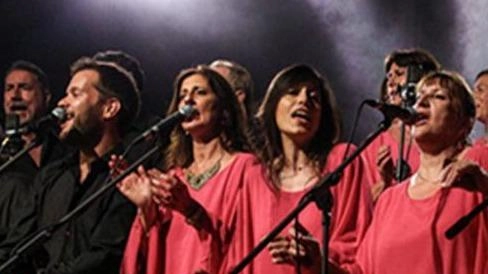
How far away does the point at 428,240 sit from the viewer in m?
3.58

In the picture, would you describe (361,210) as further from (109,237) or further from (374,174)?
(109,237)

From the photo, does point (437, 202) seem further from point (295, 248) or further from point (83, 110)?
point (83, 110)

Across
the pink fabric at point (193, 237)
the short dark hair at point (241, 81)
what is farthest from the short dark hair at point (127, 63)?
the pink fabric at point (193, 237)

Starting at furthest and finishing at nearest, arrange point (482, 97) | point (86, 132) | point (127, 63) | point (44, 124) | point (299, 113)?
1. point (127, 63)
2. point (482, 97)
3. point (86, 132)
4. point (299, 113)
5. point (44, 124)

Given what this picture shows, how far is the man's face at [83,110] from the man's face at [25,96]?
0.81 meters

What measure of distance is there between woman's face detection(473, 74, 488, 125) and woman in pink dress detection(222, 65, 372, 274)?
119 cm

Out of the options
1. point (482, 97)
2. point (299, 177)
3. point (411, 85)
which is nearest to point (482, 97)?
point (482, 97)

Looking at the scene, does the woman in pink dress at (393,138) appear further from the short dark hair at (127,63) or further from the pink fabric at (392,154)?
the short dark hair at (127,63)

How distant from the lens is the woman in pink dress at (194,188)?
4.03 meters

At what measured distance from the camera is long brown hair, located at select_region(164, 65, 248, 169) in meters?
4.39

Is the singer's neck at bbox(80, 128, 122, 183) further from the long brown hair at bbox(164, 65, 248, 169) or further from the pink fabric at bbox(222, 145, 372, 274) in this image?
the pink fabric at bbox(222, 145, 372, 274)

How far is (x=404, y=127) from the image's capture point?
→ 14.8ft

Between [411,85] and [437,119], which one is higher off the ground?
[411,85]

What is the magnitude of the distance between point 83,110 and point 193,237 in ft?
3.18
